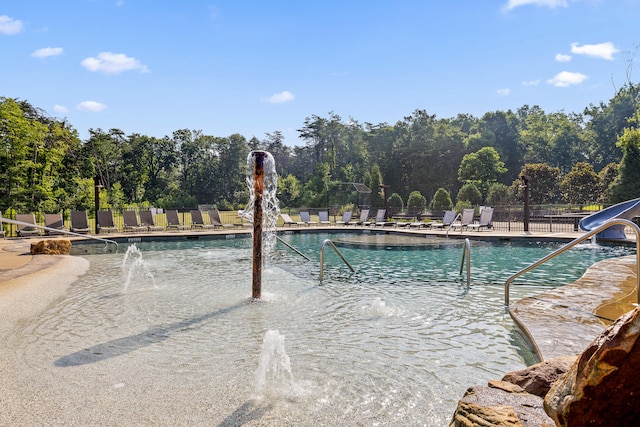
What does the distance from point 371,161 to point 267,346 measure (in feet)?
163

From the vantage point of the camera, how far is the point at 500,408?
2252 millimetres

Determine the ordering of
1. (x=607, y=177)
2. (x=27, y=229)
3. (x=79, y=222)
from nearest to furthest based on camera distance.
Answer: (x=27, y=229) < (x=79, y=222) < (x=607, y=177)

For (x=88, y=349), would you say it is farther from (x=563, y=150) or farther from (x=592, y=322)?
(x=563, y=150)

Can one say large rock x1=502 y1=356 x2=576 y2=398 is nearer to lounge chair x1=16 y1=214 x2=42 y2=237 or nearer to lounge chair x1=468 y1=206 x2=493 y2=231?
lounge chair x1=468 y1=206 x2=493 y2=231

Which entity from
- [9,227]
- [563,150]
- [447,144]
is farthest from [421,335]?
[563,150]

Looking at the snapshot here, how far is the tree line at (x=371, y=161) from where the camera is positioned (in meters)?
31.4

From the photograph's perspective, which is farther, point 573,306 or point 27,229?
point 27,229

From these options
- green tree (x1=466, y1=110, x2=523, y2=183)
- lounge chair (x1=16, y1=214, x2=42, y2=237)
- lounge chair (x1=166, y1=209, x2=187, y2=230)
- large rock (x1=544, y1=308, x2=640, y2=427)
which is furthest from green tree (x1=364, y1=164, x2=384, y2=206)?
large rock (x1=544, y1=308, x2=640, y2=427)

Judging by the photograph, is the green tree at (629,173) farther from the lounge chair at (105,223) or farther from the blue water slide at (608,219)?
the lounge chair at (105,223)

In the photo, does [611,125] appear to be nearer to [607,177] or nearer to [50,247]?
[607,177]

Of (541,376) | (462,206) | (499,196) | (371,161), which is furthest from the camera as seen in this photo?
(371,161)

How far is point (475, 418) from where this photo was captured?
2129 millimetres

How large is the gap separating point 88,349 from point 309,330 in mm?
2405

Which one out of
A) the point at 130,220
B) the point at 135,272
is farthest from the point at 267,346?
the point at 130,220
